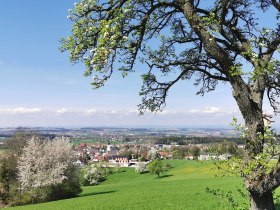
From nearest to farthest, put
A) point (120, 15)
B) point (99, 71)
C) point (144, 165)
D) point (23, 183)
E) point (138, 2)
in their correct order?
point (120, 15) → point (99, 71) → point (138, 2) → point (23, 183) → point (144, 165)

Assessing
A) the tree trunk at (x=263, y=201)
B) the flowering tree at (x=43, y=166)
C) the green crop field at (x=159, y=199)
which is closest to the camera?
the tree trunk at (x=263, y=201)

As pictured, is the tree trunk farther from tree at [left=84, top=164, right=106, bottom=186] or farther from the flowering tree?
tree at [left=84, top=164, right=106, bottom=186]

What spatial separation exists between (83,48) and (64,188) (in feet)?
147

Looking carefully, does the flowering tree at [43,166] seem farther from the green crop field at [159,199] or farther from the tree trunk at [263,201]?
the tree trunk at [263,201]

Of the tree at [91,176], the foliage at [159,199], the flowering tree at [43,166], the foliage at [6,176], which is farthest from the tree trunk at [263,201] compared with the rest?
the tree at [91,176]

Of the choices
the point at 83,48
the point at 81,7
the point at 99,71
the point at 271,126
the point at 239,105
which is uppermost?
the point at 81,7

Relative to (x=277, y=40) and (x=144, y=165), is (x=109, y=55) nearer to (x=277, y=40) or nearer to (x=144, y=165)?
(x=277, y=40)

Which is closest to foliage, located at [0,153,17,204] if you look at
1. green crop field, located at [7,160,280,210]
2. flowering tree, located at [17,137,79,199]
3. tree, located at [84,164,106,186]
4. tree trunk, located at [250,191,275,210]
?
flowering tree, located at [17,137,79,199]

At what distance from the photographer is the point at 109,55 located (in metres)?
8.62

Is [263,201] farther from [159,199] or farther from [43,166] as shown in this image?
[43,166]

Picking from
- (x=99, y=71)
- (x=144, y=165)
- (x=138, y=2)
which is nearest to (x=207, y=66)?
(x=138, y=2)

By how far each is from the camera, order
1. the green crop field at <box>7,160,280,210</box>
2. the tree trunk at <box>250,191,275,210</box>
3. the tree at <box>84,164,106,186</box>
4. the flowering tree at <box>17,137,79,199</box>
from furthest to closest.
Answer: the tree at <box>84,164,106,186</box> < the flowering tree at <box>17,137,79,199</box> < the green crop field at <box>7,160,280,210</box> < the tree trunk at <box>250,191,275,210</box>

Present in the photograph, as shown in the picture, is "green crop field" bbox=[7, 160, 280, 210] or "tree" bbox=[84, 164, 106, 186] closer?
"green crop field" bbox=[7, 160, 280, 210]

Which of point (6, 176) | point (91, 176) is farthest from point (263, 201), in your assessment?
point (91, 176)
